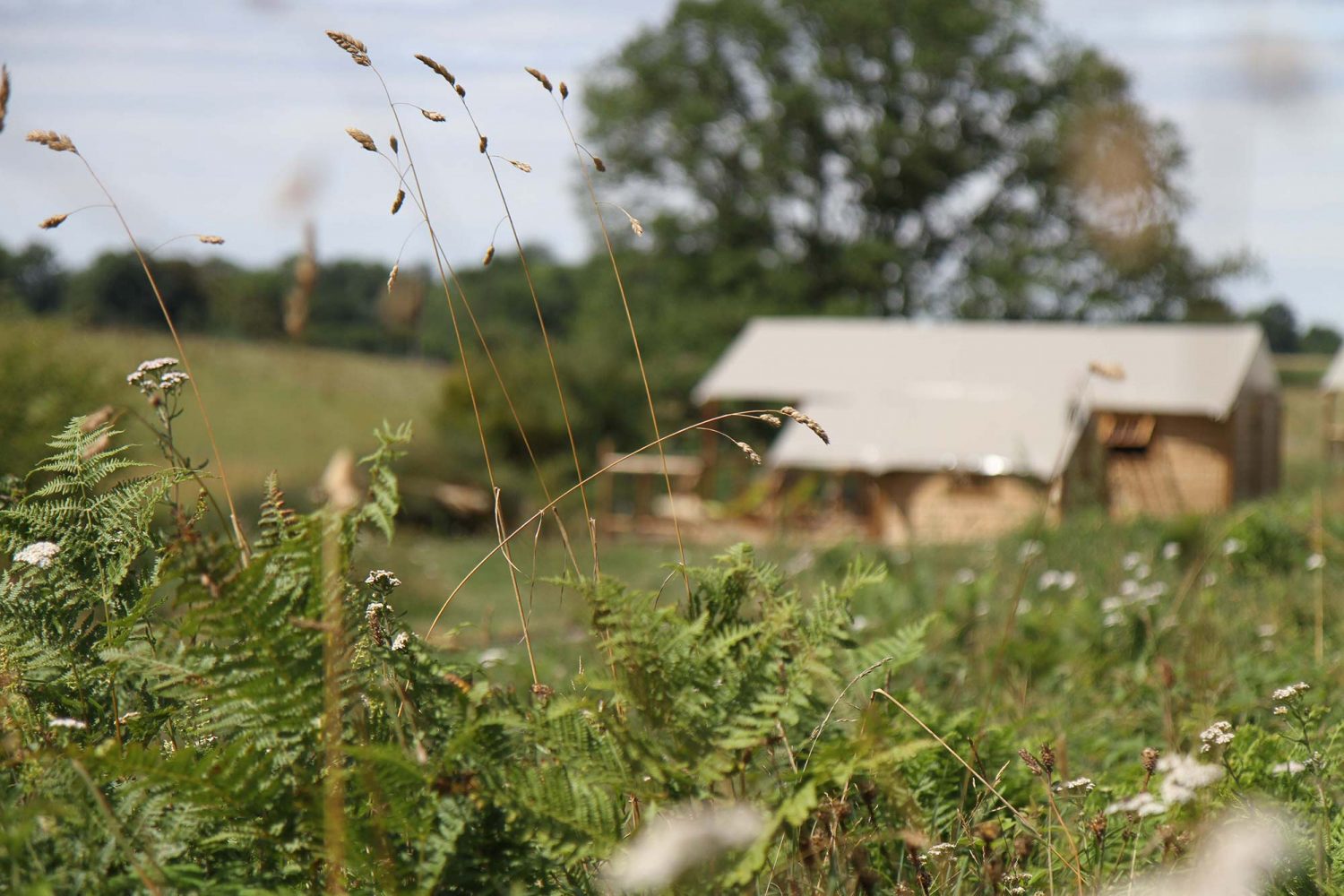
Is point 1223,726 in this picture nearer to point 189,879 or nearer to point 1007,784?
point 1007,784

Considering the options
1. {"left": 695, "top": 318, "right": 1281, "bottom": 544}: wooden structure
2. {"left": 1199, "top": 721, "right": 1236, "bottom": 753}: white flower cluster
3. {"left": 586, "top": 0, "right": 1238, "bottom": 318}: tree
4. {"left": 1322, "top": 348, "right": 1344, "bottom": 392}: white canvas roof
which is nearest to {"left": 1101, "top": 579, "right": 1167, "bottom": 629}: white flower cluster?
{"left": 1199, "top": 721, "right": 1236, "bottom": 753}: white flower cluster

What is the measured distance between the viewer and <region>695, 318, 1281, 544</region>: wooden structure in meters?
17.6

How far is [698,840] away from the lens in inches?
42.7

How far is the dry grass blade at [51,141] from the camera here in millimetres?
1562

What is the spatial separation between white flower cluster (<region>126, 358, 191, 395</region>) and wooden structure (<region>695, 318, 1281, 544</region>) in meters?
15.3

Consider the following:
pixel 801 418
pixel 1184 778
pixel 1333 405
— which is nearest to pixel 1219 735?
pixel 1184 778

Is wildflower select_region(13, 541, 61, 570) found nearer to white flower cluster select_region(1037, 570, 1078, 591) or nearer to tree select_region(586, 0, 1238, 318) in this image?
white flower cluster select_region(1037, 570, 1078, 591)

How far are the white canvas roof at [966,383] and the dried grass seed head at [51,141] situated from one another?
15.6 metres

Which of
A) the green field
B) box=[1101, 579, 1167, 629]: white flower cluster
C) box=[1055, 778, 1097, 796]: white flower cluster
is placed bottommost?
the green field

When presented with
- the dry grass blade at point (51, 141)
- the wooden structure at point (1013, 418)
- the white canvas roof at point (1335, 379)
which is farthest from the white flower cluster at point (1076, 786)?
the white canvas roof at point (1335, 379)

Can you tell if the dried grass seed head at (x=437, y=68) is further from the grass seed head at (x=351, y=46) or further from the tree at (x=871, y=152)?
the tree at (x=871, y=152)

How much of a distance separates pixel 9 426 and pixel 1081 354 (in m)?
15.1

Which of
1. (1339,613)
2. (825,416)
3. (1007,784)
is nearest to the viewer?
(1007,784)

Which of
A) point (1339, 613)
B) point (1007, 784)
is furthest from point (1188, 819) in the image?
point (1339, 613)
